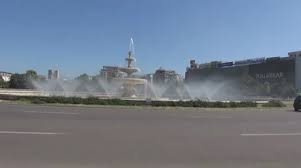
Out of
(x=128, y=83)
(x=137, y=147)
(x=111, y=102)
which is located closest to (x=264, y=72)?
(x=128, y=83)

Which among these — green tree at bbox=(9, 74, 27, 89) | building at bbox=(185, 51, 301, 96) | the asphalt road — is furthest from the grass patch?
building at bbox=(185, 51, 301, 96)

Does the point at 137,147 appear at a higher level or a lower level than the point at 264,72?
lower

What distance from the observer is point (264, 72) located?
162500 millimetres

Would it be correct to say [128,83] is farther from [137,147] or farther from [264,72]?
[264,72]

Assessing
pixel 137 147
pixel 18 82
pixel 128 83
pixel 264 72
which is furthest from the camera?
pixel 264 72

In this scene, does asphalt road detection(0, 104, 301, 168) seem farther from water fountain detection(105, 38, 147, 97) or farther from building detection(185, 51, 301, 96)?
building detection(185, 51, 301, 96)

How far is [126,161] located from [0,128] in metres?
5.42

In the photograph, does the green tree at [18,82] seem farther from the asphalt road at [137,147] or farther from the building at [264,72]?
the asphalt road at [137,147]

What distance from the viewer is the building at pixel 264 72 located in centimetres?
14554

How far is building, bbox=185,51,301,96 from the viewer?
145538 mm

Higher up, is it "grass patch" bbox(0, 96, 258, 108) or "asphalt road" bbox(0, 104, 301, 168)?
"grass patch" bbox(0, 96, 258, 108)

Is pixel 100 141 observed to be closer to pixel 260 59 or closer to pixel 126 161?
pixel 126 161

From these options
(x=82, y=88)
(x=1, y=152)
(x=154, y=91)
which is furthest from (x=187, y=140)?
(x=82, y=88)

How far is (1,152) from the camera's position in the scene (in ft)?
29.1
